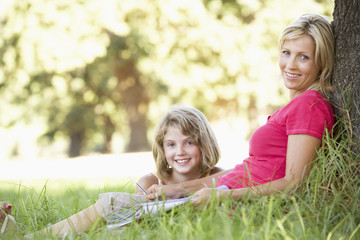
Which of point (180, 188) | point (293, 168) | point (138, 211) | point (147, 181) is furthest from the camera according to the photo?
point (147, 181)

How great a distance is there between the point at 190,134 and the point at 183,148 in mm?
125

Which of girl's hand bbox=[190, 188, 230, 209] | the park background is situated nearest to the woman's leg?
girl's hand bbox=[190, 188, 230, 209]

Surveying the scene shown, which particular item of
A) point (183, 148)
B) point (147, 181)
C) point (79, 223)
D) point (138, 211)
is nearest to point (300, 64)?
point (183, 148)

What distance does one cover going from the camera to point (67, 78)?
749 inches

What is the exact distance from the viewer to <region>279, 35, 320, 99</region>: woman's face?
10.4 ft

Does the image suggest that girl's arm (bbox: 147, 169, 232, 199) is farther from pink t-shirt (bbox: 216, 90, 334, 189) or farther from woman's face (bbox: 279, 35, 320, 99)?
woman's face (bbox: 279, 35, 320, 99)

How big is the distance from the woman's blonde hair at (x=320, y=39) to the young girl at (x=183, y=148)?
1.07 meters

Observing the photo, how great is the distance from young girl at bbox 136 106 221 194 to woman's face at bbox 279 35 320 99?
3.03 feet

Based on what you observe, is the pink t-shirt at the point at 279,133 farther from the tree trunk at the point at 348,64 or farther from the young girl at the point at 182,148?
the young girl at the point at 182,148

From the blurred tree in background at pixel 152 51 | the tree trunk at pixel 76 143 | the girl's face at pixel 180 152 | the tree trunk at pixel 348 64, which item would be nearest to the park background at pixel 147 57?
the blurred tree in background at pixel 152 51

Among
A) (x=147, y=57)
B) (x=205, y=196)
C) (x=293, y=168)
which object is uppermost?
(x=147, y=57)

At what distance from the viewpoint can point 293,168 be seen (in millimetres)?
2855

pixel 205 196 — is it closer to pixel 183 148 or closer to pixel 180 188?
pixel 180 188

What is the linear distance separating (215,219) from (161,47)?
51.1ft
